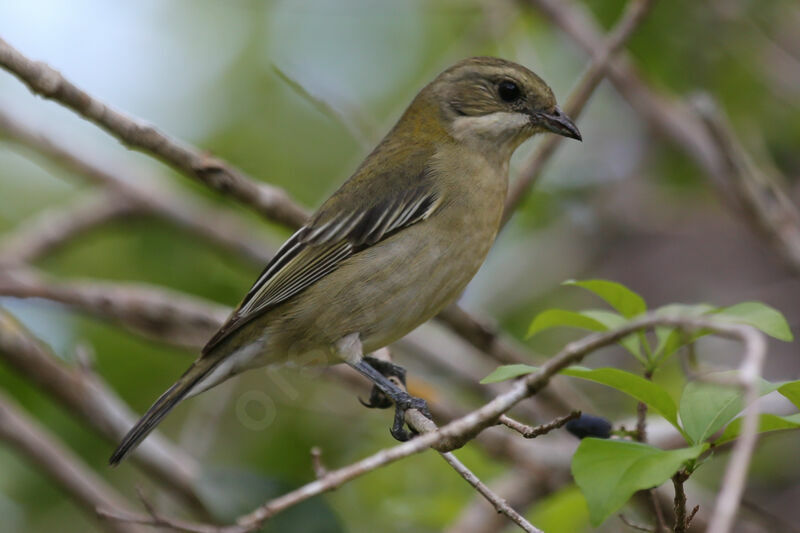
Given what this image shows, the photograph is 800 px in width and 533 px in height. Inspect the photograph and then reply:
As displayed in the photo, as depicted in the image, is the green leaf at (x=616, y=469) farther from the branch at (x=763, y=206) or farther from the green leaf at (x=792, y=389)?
the branch at (x=763, y=206)

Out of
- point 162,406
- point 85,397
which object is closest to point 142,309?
point 85,397

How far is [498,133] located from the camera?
4422 mm

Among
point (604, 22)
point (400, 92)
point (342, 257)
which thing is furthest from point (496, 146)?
point (400, 92)

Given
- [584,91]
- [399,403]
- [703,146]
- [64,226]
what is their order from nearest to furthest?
[399,403], [584,91], [703,146], [64,226]

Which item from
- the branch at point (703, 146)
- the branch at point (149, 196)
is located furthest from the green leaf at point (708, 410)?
the branch at point (149, 196)

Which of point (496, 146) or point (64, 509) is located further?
point (64, 509)

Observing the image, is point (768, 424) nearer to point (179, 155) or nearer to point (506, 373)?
point (506, 373)

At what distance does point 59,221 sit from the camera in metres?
6.21

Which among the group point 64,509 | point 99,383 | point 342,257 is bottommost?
point 64,509

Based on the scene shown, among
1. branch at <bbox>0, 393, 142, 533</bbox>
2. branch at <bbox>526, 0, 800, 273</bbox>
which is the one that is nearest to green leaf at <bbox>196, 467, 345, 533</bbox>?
branch at <bbox>0, 393, 142, 533</bbox>

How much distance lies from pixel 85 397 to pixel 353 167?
285cm

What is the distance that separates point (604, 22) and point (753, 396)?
539 centimetres

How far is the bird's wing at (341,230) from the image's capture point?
4.17 metres

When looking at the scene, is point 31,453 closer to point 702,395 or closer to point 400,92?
point 702,395
